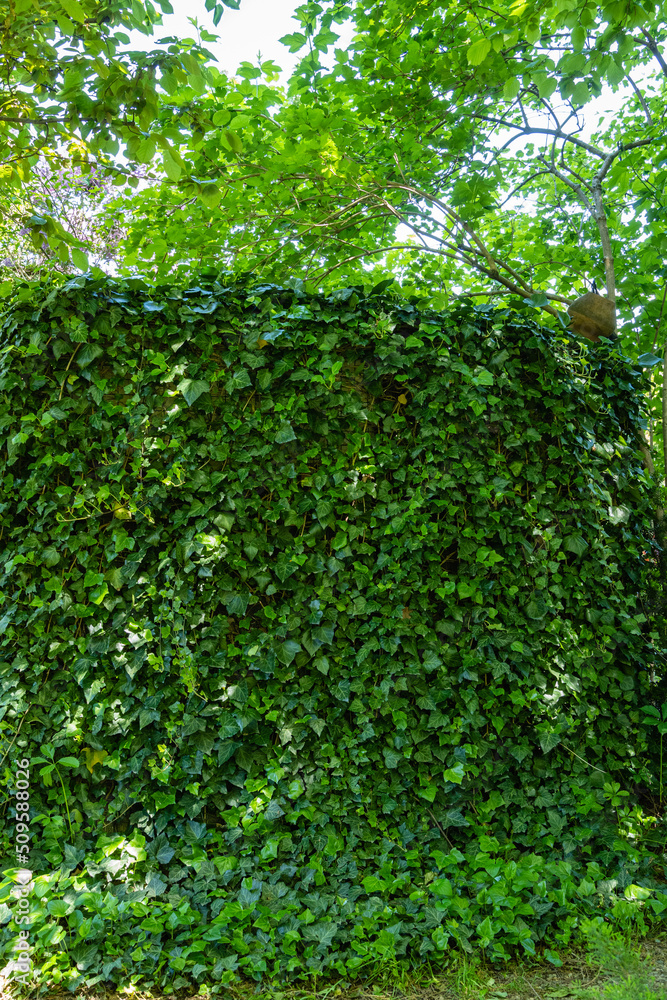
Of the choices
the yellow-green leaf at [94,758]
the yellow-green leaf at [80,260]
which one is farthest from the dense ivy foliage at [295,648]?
the yellow-green leaf at [80,260]

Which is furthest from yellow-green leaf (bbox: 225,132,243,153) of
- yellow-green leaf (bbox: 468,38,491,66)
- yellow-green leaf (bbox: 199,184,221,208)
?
yellow-green leaf (bbox: 468,38,491,66)

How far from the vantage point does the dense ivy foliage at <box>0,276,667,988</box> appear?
2520mm

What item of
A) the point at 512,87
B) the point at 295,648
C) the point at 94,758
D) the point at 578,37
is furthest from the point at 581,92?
the point at 94,758

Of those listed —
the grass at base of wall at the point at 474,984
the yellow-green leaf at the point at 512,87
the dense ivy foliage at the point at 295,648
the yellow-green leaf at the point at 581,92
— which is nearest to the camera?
the grass at base of wall at the point at 474,984

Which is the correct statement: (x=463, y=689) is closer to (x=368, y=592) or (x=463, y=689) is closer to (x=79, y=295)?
(x=368, y=592)

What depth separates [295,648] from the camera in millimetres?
2648

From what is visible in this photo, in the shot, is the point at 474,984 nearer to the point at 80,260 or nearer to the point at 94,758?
the point at 94,758

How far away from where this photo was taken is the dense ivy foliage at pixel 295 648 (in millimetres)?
2520

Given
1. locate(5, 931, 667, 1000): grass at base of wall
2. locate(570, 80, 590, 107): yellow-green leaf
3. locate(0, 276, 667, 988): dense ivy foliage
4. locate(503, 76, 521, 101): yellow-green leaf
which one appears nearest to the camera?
locate(5, 931, 667, 1000): grass at base of wall

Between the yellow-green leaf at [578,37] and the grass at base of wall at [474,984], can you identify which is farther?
the yellow-green leaf at [578,37]

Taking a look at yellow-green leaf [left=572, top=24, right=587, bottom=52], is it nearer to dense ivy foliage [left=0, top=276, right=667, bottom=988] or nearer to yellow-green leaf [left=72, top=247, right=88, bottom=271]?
dense ivy foliage [left=0, top=276, right=667, bottom=988]

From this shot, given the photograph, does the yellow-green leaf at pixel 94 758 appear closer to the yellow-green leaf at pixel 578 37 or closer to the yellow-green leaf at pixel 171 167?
the yellow-green leaf at pixel 171 167

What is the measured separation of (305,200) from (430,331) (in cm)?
191

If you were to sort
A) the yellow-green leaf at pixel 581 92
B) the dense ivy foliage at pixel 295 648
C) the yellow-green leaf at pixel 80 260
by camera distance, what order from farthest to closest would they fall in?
1. the yellow-green leaf at pixel 80 260
2. the yellow-green leaf at pixel 581 92
3. the dense ivy foliage at pixel 295 648
